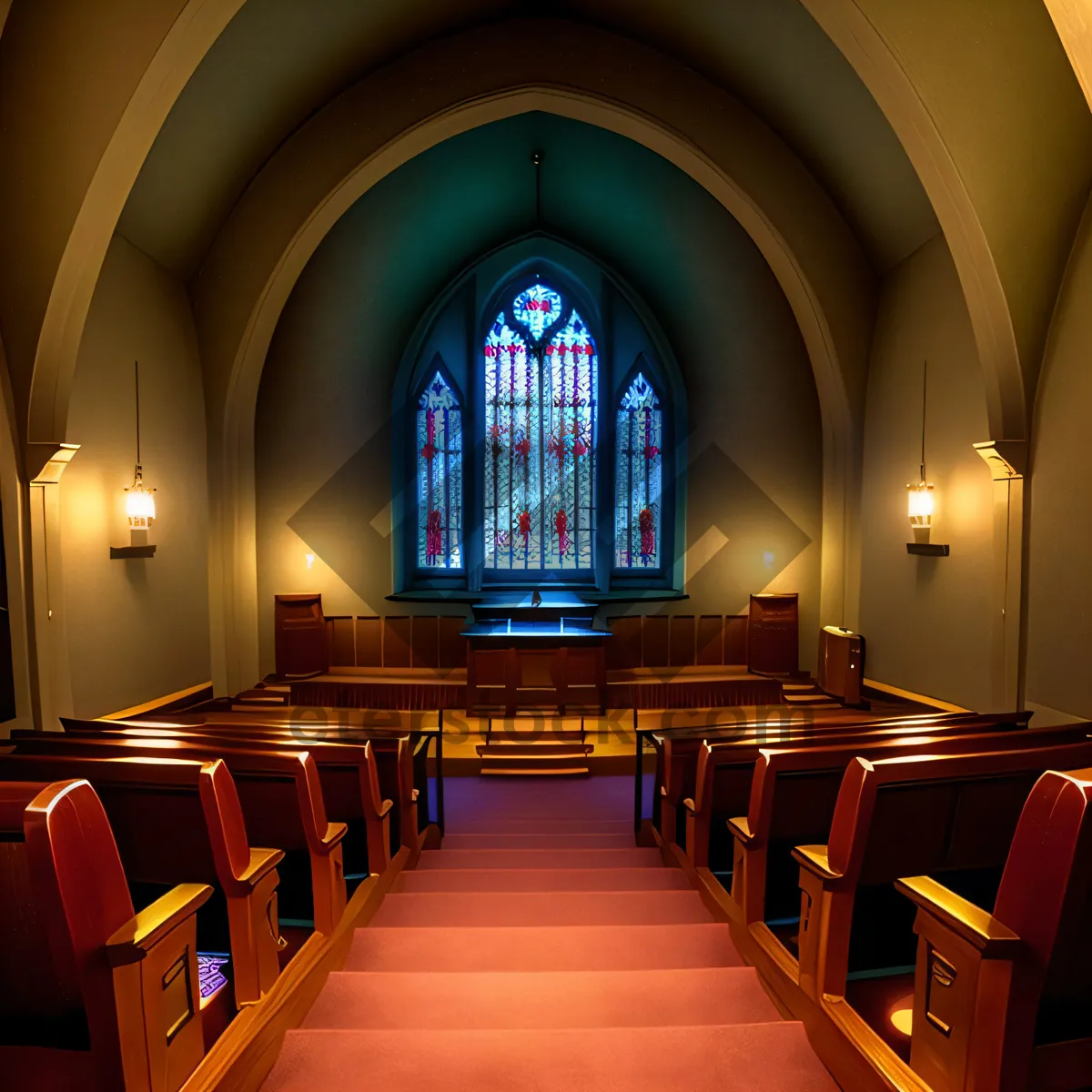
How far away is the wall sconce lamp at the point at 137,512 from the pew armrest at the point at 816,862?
5.17 meters

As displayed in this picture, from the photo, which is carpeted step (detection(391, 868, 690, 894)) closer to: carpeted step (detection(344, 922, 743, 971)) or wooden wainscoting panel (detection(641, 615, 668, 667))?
carpeted step (detection(344, 922, 743, 971))

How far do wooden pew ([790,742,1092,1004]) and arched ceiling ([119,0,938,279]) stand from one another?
5.08 m

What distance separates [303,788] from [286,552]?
5678 millimetres

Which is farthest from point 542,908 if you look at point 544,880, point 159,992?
point 159,992

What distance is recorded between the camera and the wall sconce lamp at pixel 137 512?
17.5 ft

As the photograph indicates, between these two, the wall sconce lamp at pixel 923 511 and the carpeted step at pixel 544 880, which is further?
the wall sconce lamp at pixel 923 511

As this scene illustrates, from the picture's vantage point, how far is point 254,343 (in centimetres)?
660

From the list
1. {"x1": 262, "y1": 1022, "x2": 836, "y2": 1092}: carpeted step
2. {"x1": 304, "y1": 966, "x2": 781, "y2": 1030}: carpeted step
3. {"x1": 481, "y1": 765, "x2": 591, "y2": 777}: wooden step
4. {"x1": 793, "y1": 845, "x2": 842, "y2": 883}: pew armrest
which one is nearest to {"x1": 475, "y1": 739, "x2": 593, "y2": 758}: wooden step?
{"x1": 481, "y1": 765, "x2": 591, "y2": 777}: wooden step

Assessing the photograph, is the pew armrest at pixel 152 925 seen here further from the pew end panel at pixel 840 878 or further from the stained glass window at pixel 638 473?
the stained glass window at pixel 638 473

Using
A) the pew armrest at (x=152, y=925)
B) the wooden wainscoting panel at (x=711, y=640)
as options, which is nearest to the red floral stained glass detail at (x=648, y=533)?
the wooden wainscoting panel at (x=711, y=640)

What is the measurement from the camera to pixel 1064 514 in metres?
4.23

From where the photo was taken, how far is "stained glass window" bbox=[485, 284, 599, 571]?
815 cm

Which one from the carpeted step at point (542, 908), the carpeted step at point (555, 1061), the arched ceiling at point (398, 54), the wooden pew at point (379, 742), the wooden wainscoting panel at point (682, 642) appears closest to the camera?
the carpeted step at point (555, 1061)

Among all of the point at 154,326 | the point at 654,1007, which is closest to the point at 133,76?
the point at 154,326
